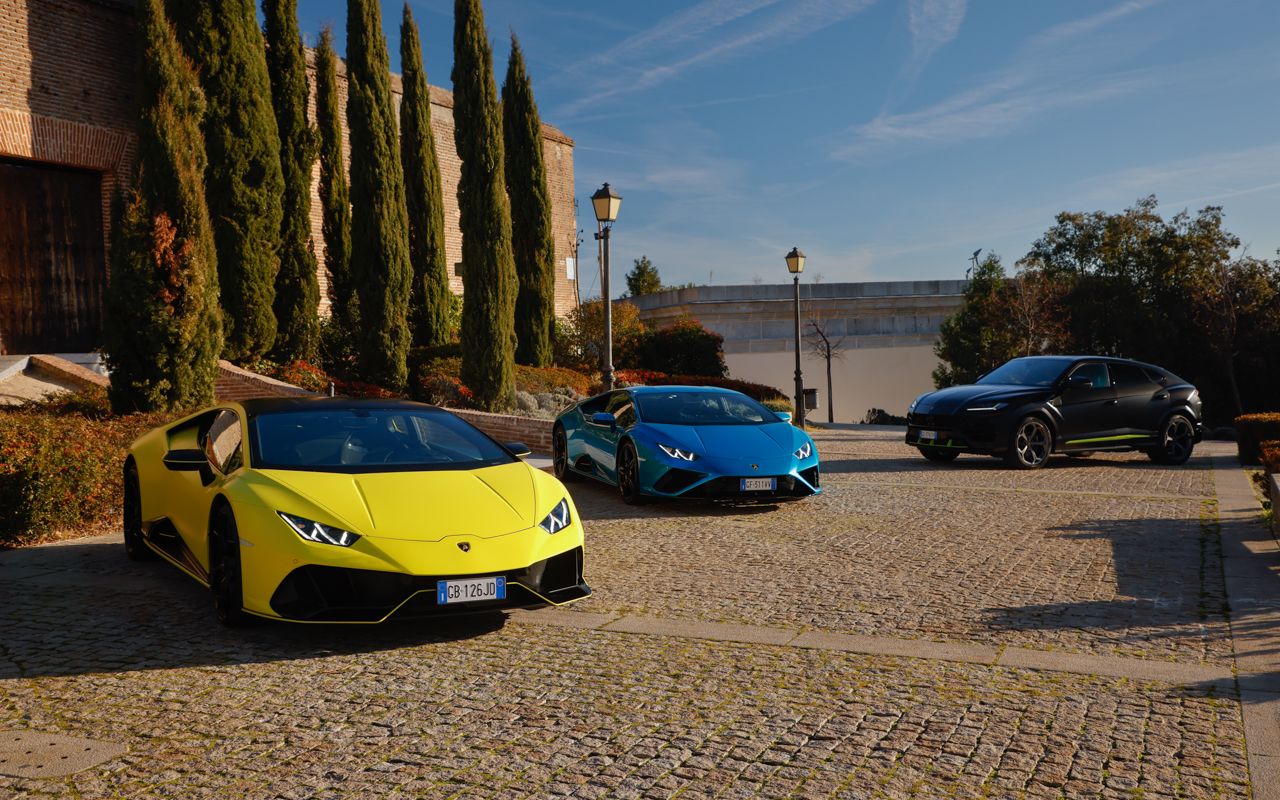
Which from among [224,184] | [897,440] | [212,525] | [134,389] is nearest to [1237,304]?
[897,440]

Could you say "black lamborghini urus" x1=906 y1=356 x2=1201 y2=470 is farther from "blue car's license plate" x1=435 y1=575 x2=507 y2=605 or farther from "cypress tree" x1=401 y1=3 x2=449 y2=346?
"cypress tree" x1=401 y1=3 x2=449 y2=346

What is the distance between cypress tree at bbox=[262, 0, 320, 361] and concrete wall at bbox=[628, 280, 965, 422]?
19988mm

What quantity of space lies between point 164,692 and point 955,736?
3465 millimetres

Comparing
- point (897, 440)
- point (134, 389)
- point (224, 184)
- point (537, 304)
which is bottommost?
point (897, 440)

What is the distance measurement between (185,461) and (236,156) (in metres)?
13.6

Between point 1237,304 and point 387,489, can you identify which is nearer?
point 387,489

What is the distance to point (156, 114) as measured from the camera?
45.8 feet

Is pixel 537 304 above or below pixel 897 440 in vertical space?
above

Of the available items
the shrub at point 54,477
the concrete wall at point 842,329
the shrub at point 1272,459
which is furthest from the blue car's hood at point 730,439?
the concrete wall at point 842,329

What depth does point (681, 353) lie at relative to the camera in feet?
102

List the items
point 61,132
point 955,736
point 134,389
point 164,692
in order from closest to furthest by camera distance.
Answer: point 955,736 < point 164,692 < point 134,389 < point 61,132

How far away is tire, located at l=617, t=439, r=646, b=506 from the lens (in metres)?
10.9

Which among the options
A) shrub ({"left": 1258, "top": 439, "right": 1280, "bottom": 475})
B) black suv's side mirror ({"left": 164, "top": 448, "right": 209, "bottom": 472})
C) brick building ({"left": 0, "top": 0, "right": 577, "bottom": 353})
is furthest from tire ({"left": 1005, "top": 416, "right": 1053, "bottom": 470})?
brick building ({"left": 0, "top": 0, "right": 577, "bottom": 353})

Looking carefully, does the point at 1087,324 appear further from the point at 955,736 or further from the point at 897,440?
the point at 955,736
